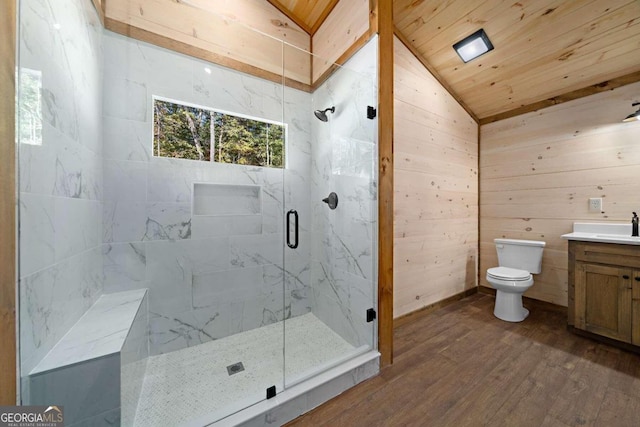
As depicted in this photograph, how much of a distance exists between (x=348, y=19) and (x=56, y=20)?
1797 mm

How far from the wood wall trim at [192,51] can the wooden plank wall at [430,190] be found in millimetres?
1061

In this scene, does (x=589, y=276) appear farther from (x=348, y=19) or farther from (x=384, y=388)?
(x=348, y=19)

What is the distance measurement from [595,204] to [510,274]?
1.04 meters

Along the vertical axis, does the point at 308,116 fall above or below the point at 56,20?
above

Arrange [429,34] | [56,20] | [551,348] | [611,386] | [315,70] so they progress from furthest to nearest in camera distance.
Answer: [315,70]
[429,34]
[551,348]
[611,386]
[56,20]

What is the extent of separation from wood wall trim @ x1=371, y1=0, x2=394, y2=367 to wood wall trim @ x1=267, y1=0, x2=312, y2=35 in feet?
3.54

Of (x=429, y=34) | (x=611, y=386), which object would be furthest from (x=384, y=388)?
(x=429, y=34)

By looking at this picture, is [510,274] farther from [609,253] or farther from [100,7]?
[100,7]

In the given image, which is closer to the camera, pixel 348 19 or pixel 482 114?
pixel 348 19

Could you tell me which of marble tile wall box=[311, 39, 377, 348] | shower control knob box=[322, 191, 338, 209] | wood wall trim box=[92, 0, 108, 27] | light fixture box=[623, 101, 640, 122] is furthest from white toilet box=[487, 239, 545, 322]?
wood wall trim box=[92, 0, 108, 27]

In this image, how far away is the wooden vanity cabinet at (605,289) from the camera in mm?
1639

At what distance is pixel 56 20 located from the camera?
38.1 inches

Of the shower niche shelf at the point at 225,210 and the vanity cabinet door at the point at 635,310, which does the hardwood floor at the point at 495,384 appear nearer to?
the vanity cabinet door at the point at 635,310

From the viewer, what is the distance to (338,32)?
77.5 inches
